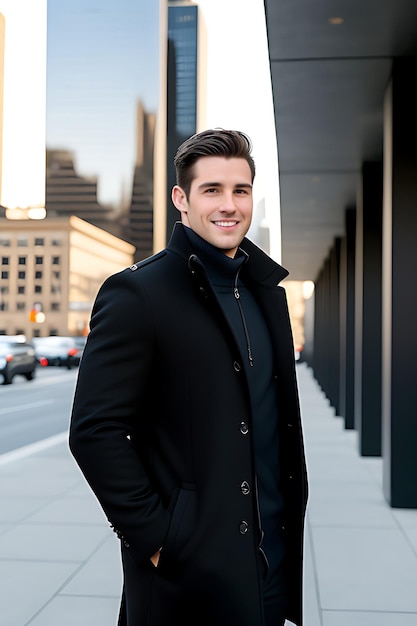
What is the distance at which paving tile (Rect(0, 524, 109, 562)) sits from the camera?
16.0 feet

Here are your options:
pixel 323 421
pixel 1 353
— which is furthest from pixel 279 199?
pixel 1 353

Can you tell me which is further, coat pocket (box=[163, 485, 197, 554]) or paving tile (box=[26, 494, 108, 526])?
paving tile (box=[26, 494, 108, 526])

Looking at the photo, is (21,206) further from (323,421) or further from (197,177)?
(197,177)

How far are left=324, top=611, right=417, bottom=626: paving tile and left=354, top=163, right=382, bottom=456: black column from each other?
5371mm

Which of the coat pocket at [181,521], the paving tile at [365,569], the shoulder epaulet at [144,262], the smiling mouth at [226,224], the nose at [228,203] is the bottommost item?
the paving tile at [365,569]

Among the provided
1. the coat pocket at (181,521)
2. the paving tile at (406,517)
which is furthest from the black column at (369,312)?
the coat pocket at (181,521)

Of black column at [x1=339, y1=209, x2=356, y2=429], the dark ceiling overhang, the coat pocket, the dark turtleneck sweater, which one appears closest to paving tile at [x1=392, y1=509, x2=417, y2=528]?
the dark ceiling overhang

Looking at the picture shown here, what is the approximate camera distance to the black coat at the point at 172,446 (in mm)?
1706

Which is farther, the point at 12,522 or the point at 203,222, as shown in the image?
the point at 12,522

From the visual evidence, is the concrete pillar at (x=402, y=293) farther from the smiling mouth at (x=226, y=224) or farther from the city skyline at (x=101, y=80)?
the city skyline at (x=101, y=80)

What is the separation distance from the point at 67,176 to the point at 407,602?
152 m

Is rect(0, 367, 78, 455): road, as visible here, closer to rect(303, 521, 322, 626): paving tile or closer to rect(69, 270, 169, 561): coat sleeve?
rect(303, 521, 322, 626): paving tile

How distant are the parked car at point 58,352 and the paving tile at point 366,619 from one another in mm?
30863

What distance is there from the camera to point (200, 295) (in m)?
1.84
